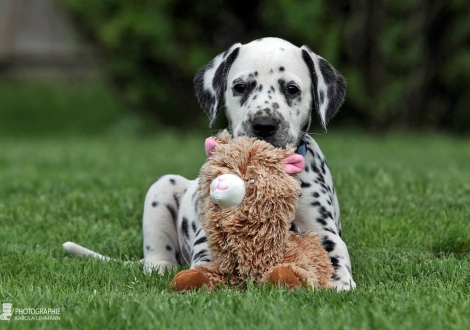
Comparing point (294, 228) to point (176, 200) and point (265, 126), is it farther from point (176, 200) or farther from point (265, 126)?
point (176, 200)

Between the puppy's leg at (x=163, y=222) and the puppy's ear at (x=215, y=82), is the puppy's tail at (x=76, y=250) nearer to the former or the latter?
the puppy's leg at (x=163, y=222)

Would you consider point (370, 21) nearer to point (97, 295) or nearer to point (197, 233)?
point (197, 233)

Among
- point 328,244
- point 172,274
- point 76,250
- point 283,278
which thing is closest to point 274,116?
point 328,244

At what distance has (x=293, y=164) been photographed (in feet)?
14.4

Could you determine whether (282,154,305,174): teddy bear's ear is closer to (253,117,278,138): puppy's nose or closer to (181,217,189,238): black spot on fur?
(253,117,278,138): puppy's nose

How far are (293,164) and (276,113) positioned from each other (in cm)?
46

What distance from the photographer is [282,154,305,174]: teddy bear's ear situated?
4.32 metres

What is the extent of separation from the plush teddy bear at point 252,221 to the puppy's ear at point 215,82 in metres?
0.96

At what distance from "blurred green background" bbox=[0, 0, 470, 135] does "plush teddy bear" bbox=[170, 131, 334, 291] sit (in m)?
11.1

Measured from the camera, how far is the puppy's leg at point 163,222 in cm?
562

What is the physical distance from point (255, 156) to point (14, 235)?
292 centimetres

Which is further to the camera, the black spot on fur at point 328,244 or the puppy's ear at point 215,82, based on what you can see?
the puppy's ear at point 215,82

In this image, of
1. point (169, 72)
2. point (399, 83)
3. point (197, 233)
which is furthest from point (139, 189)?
point (399, 83)

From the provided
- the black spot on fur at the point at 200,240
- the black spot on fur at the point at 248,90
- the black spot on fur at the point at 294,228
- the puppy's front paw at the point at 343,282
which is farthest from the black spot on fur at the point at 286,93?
the puppy's front paw at the point at 343,282
